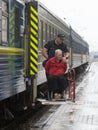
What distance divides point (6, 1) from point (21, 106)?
3692 millimetres

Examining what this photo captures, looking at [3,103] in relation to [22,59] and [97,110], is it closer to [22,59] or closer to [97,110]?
[22,59]

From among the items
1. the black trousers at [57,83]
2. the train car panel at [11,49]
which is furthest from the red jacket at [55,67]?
the train car panel at [11,49]

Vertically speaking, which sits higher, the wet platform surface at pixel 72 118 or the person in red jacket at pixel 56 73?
the person in red jacket at pixel 56 73

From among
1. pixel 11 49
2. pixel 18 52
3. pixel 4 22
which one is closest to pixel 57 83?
pixel 18 52

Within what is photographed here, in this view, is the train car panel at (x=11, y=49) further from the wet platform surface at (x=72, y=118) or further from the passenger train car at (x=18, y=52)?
the wet platform surface at (x=72, y=118)

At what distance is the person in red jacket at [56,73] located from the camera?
1279cm

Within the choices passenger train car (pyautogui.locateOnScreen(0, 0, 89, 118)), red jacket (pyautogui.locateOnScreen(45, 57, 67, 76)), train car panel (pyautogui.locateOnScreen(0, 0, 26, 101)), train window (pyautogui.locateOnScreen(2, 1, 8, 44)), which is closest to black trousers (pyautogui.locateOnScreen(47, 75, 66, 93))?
red jacket (pyautogui.locateOnScreen(45, 57, 67, 76))

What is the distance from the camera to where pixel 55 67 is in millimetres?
12875

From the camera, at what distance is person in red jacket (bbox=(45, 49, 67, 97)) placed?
Result: 42.0 feet

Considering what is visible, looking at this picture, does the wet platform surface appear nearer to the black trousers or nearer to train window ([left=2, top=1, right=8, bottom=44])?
the black trousers

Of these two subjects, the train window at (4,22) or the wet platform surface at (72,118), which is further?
the wet platform surface at (72,118)

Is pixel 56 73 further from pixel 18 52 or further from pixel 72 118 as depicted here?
pixel 18 52

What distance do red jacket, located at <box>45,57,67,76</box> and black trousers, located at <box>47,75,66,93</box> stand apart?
3.9 inches

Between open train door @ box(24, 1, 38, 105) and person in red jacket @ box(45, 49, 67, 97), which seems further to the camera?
person in red jacket @ box(45, 49, 67, 97)
